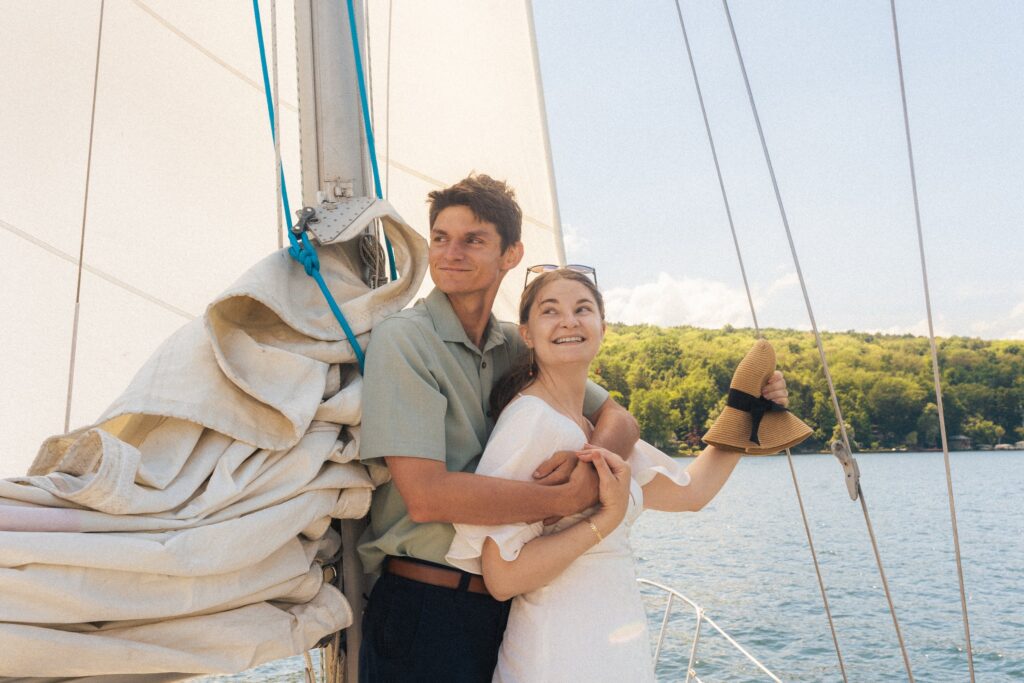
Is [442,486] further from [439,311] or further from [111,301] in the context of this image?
[111,301]

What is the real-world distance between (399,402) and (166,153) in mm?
1497

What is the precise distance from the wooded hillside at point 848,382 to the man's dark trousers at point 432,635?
35.8m

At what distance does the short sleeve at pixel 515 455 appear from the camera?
4.43 feet

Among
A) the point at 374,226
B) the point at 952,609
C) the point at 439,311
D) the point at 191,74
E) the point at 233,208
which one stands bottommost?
the point at 952,609

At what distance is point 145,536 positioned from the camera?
1.13m

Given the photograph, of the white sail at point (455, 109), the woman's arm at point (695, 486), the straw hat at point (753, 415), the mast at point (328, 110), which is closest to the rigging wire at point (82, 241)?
the white sail at point (455, 109)

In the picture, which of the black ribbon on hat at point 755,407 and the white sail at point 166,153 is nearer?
the black ribbon on hat at point 755,407

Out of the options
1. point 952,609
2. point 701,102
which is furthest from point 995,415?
point 701,102

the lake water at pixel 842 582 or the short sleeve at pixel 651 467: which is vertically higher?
the short sleeve at pixel 651 467

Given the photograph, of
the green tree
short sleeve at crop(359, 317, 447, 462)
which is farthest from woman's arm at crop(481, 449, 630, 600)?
the green tree

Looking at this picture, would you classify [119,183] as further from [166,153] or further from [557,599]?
[557,599]

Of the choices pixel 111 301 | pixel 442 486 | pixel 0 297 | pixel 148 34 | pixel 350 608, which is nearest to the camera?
pixel 442 486

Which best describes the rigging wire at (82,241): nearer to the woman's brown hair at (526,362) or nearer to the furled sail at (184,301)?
the furled sail at (184,301)

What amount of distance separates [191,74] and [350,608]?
178 centimetres
